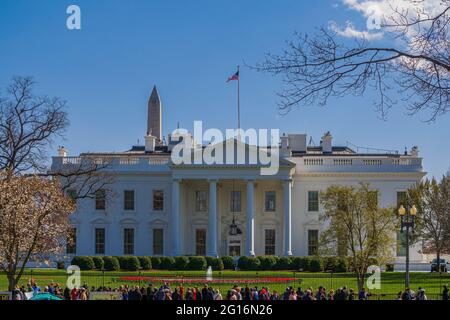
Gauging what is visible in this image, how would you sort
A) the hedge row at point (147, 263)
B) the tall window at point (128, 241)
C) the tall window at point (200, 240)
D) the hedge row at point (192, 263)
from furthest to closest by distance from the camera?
the tall window at point (200, 240) < the tall window at point (128, 241) < the hedge row at point (192, 263) < the hedge row at point (147, 263)

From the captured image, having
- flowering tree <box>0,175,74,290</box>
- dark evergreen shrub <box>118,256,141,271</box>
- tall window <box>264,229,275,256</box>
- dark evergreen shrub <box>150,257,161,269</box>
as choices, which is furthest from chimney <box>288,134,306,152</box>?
A: flowering tree <box>0,175,74,290</box>

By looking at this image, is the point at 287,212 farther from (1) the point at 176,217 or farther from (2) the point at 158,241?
(2) the point at 158,241

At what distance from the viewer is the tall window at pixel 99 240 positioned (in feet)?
223

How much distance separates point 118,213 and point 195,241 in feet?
23.9

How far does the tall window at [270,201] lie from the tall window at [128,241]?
39.8 ft

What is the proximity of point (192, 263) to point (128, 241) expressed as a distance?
11674 mm

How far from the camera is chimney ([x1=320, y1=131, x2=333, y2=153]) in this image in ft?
246

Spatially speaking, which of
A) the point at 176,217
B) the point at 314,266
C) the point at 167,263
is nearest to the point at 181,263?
the point at 167,263

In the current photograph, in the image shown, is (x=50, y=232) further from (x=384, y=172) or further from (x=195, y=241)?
(x=384, y=172)

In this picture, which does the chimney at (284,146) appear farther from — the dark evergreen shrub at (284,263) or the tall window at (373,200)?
the tall window at (373,200)

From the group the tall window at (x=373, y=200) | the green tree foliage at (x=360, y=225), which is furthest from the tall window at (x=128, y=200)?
the tall window at (x=373, y=200)

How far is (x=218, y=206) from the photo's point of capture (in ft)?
224

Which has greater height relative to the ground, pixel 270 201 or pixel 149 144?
pixel 149 144
